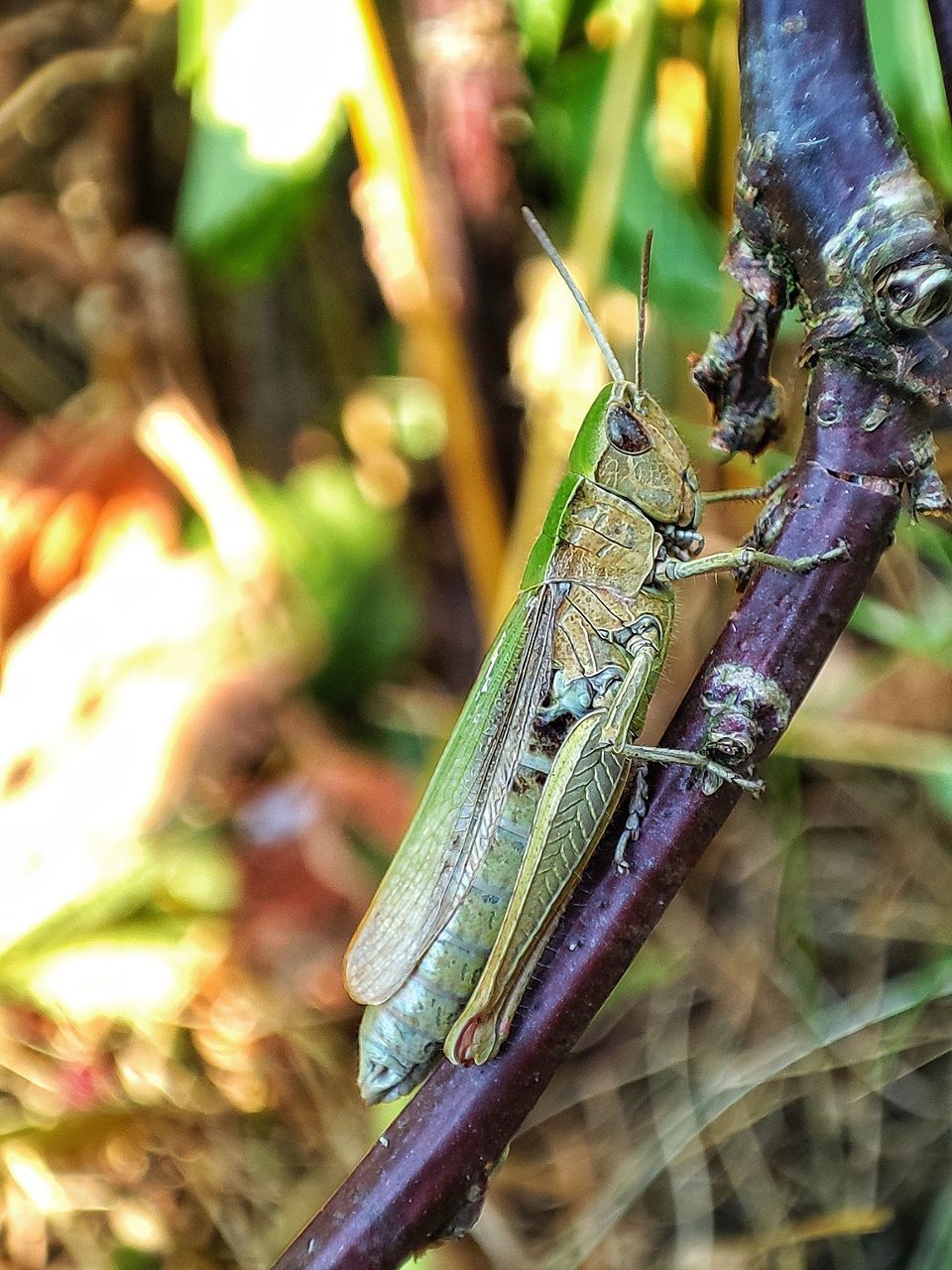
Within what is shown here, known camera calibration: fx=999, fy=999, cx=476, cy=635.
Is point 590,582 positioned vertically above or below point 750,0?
below

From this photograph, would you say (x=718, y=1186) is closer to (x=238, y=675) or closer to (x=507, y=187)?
(x=238, y=675)

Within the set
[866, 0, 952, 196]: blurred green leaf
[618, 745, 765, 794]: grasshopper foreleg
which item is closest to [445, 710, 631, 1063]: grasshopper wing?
[618, 745, 765, 794]: grasshopper foreleg

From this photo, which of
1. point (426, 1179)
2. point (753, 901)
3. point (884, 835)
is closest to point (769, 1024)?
point (753, 901)

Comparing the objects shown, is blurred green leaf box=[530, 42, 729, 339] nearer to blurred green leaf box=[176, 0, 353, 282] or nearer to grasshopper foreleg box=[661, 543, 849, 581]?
blurred green leaf box=[176, 0, 353, 282]

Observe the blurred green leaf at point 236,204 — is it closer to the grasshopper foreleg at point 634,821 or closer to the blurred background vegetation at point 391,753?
the blurred background vegetation at point 391,753

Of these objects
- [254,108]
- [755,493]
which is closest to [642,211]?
[254,108]

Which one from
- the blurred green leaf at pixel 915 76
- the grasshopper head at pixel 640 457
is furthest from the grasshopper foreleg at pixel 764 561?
the blurred green leaf at pixel 915 76

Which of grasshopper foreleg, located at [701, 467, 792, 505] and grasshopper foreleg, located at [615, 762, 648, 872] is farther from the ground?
grasshopper foreleg, located at [701, 467, 792, 505]
